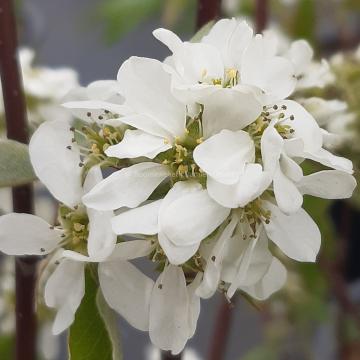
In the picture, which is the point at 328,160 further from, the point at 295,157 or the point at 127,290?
the point at 127,290

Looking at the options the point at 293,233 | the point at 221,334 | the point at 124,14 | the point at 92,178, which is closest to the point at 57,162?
the point at 92,178

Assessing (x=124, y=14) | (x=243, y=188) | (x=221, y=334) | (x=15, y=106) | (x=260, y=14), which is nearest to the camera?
(x=243, y=188)

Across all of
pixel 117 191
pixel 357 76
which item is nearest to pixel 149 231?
Answer: pixel 117 191

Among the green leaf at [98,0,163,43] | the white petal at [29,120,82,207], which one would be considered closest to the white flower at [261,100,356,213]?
the white petal at [29,120,82,207]

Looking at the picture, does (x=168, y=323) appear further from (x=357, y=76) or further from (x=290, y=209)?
(x=357, y=76)

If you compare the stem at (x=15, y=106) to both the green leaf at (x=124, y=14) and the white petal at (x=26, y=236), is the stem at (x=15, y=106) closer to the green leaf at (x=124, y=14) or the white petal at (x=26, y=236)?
the white petal at (x=26, y=236)
